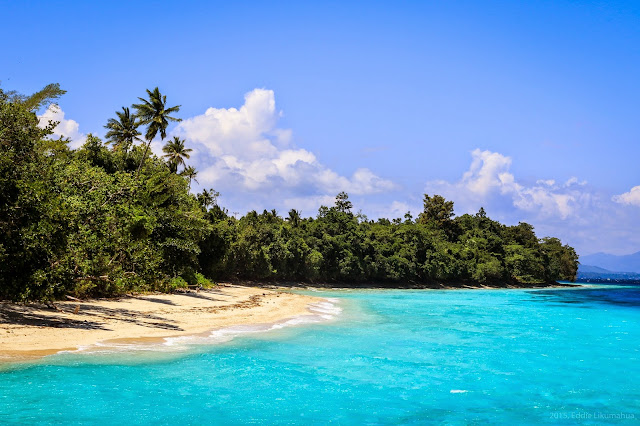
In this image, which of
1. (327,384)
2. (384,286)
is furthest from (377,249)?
(327,384)

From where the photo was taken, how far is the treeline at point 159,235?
49.3 ft

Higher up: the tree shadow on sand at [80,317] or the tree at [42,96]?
the tree at [42,96]

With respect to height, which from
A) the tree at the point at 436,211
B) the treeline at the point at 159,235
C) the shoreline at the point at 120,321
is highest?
the tree at the point at 436,211

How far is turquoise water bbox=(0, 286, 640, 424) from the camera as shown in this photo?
32.7ft

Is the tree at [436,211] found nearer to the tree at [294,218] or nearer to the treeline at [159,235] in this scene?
the treeline at [159,235]

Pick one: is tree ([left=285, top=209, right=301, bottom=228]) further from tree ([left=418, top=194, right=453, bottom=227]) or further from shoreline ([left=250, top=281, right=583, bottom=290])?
tree ([left=418, top=194, right=453, bottom=227])

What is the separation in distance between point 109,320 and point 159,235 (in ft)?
47.3

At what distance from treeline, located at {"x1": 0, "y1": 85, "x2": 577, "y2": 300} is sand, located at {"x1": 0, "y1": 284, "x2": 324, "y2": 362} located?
1226mm

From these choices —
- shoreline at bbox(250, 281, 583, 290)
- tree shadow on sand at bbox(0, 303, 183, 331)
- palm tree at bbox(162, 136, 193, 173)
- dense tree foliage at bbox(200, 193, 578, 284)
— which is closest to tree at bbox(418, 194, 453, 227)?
dense tree foliage at bbox(200, 193, 578, 284)

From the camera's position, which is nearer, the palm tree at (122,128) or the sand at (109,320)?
the sand at (109,320)

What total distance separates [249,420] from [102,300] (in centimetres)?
1879

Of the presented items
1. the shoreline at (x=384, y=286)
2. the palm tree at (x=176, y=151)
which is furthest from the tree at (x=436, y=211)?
the palm tree at (x=176, y=151)

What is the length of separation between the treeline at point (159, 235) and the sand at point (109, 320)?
48.3 inches

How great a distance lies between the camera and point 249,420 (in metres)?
9.65
